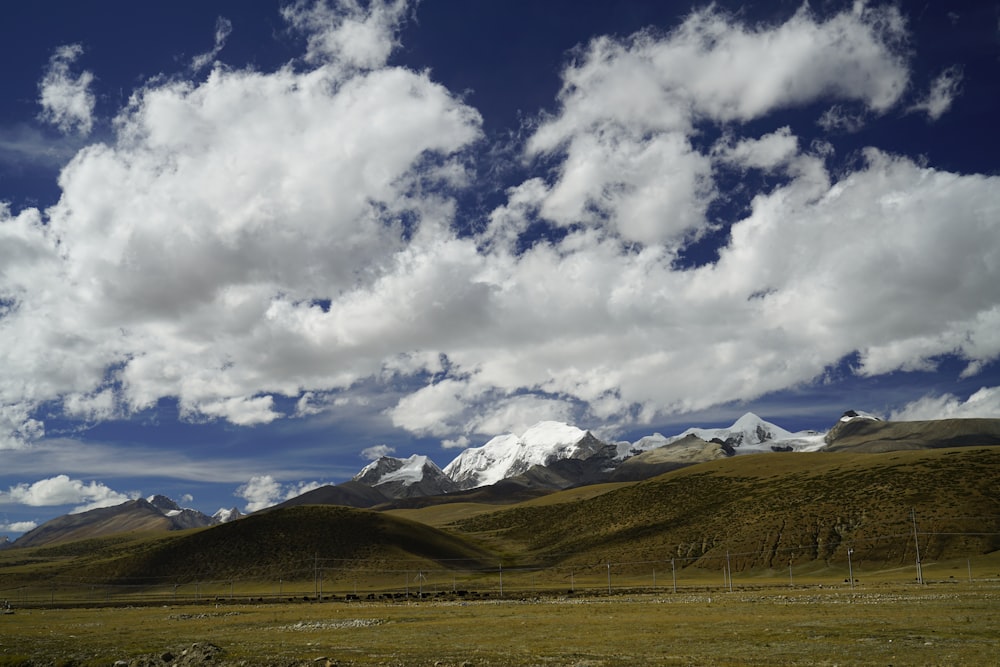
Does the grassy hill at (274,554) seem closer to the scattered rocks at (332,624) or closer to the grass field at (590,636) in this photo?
the grass field at (590,636)

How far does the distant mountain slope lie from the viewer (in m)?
123

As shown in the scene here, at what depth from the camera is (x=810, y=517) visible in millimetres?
143000

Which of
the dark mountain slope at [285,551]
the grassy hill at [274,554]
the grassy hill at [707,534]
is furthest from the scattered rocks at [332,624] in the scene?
the dark mountain slope at [285,551]

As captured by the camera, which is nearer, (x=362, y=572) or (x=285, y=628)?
(x=285, y=628)

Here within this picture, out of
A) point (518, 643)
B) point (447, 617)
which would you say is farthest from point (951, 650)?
point (447, 617)

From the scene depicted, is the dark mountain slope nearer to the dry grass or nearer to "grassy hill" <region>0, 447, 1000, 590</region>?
"grassy hill" <region>0, 447, 1000, 590</region>

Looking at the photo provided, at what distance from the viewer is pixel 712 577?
13175 cm

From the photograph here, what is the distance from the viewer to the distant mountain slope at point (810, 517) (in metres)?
123

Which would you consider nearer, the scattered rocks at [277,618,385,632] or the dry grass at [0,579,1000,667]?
the dry grass at [0,579,1000,667]

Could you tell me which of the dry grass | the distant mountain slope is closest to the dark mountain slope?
the distant mountain slope

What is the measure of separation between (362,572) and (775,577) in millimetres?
82872

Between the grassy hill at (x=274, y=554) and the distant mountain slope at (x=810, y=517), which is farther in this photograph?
the grassy hill at (x=274, y=554)

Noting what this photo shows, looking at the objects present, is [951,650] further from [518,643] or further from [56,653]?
[56,653]

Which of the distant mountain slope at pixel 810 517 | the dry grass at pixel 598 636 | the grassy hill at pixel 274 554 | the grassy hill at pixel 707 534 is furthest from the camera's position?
the grassy hill at pixel 274 554
